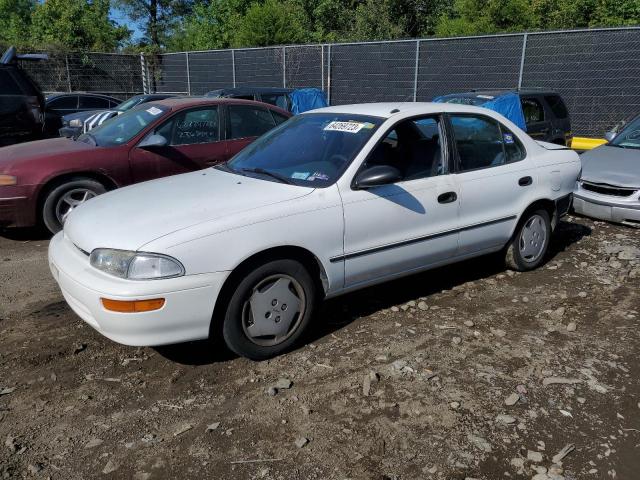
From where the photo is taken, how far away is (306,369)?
357 centimetres

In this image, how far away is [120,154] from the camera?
20.8 feet

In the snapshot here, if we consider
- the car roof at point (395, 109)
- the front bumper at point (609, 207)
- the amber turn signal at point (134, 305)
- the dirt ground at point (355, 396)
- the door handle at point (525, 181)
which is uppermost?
the car roof at point (395, 109)

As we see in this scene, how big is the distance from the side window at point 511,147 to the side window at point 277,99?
7565 mm

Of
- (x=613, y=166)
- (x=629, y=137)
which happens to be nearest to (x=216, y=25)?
(x=629, y=137)

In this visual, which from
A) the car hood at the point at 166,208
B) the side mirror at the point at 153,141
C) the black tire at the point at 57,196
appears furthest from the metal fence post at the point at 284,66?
the car hood at the point at 166,208

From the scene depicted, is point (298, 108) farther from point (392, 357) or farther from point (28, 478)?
point (28, 478)

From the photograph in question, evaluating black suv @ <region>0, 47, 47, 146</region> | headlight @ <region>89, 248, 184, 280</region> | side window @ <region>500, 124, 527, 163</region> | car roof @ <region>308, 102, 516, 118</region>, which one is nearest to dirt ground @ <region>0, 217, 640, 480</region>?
headlight @ <region>89, 248, 184, 280</region>

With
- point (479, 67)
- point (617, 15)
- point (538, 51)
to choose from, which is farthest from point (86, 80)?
point (617, 15)

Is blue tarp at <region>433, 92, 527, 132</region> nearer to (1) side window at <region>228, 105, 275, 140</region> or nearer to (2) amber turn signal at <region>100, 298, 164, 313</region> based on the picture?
(1) side window at <region>228, 105, 275, 140</region>

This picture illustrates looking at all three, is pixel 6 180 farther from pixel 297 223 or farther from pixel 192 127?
pixel 297 223

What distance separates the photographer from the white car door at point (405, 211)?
12.7 feet

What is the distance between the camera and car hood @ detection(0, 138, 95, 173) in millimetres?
5984

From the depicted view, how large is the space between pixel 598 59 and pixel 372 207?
483 inches

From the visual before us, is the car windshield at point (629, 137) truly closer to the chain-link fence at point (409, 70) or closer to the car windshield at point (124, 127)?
the car windshield at point (124, 127)
